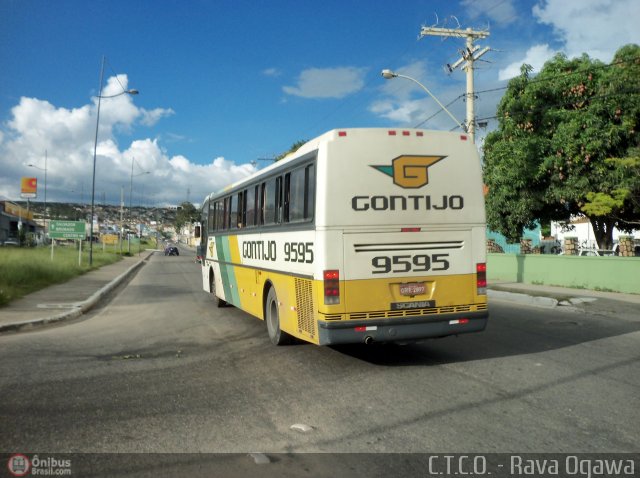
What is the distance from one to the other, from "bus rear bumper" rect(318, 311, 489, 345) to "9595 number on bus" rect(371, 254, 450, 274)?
0.61 m

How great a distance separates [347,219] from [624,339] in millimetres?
5684

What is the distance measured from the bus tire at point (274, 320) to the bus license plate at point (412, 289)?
2.22 m

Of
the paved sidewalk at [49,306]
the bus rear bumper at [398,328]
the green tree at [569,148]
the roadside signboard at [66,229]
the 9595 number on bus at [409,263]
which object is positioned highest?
the green tree at [569,148]

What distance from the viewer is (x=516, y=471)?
3916 mm

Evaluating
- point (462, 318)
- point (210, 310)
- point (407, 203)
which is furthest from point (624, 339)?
point (210, 310)

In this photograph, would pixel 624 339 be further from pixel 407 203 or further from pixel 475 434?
pixel 475 434

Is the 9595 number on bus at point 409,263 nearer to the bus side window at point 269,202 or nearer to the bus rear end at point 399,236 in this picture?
the bus rear end at point 399,236

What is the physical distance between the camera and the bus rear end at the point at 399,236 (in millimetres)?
6734

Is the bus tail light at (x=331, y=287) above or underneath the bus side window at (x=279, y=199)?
underneath

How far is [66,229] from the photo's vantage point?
3284 centimetres

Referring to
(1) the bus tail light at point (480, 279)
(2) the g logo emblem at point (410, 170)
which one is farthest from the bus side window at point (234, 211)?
(1) the bus tail light at point (480, 279)

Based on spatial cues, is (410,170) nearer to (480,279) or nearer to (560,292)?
(480,279)

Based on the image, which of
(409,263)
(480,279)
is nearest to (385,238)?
(409,263)

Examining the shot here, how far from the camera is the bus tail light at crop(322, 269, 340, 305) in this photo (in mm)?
6645
